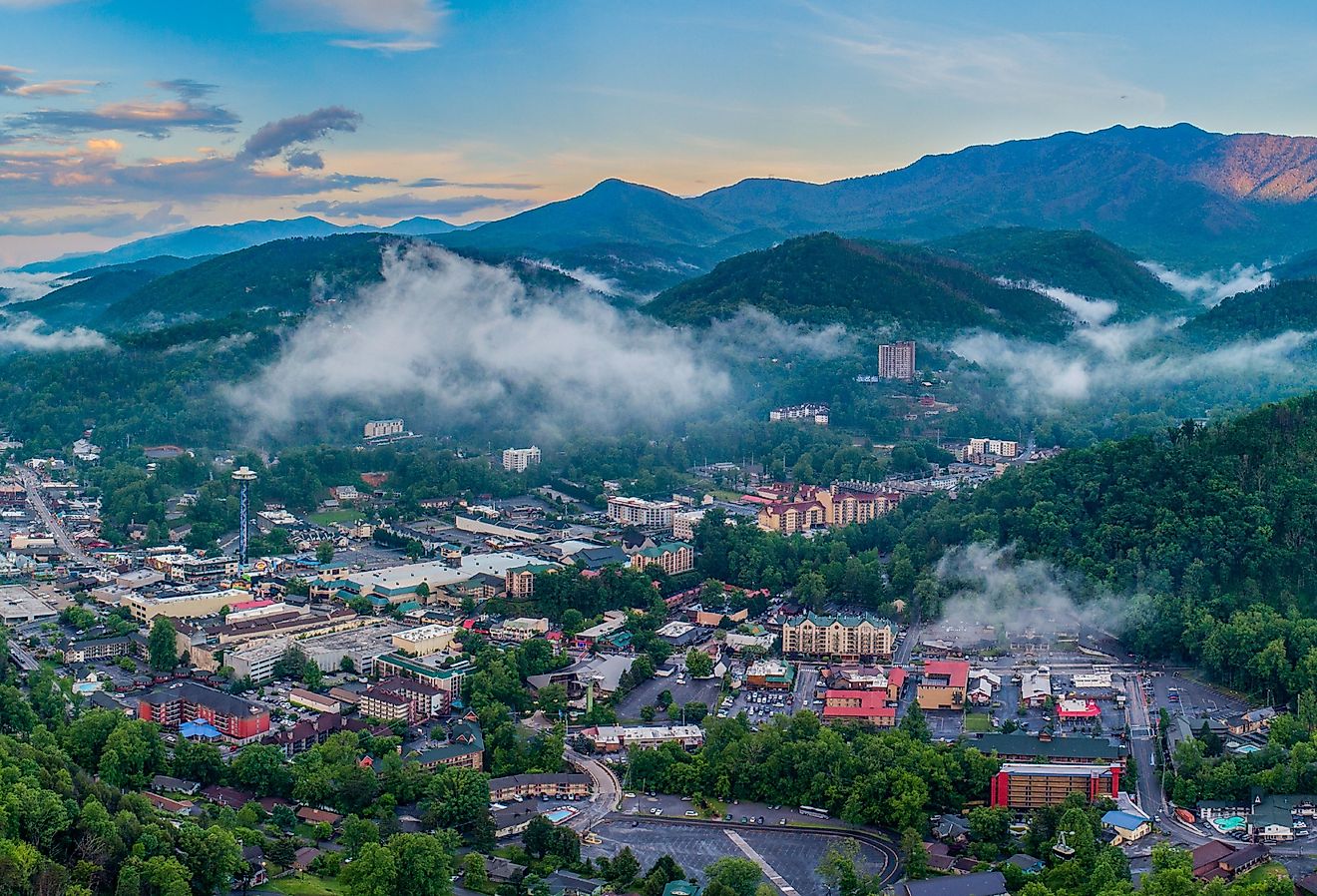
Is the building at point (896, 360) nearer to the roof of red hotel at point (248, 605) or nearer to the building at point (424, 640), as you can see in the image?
the roof of red hotel at point (248, 605)

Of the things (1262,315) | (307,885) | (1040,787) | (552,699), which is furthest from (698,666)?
(1262,315)

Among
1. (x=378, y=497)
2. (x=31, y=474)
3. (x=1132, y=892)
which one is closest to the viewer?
(x=1132, y=892)

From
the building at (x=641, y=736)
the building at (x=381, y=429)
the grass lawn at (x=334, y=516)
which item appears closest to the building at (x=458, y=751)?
the building at (x=641, y=736)

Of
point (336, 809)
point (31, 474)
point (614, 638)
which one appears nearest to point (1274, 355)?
point (614, 638)

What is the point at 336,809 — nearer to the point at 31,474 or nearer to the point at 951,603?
the point at 951,603

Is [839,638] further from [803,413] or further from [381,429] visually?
[381,429]

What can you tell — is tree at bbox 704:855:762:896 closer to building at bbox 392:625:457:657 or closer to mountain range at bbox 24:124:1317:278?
building at bbox 392:625:457:657
